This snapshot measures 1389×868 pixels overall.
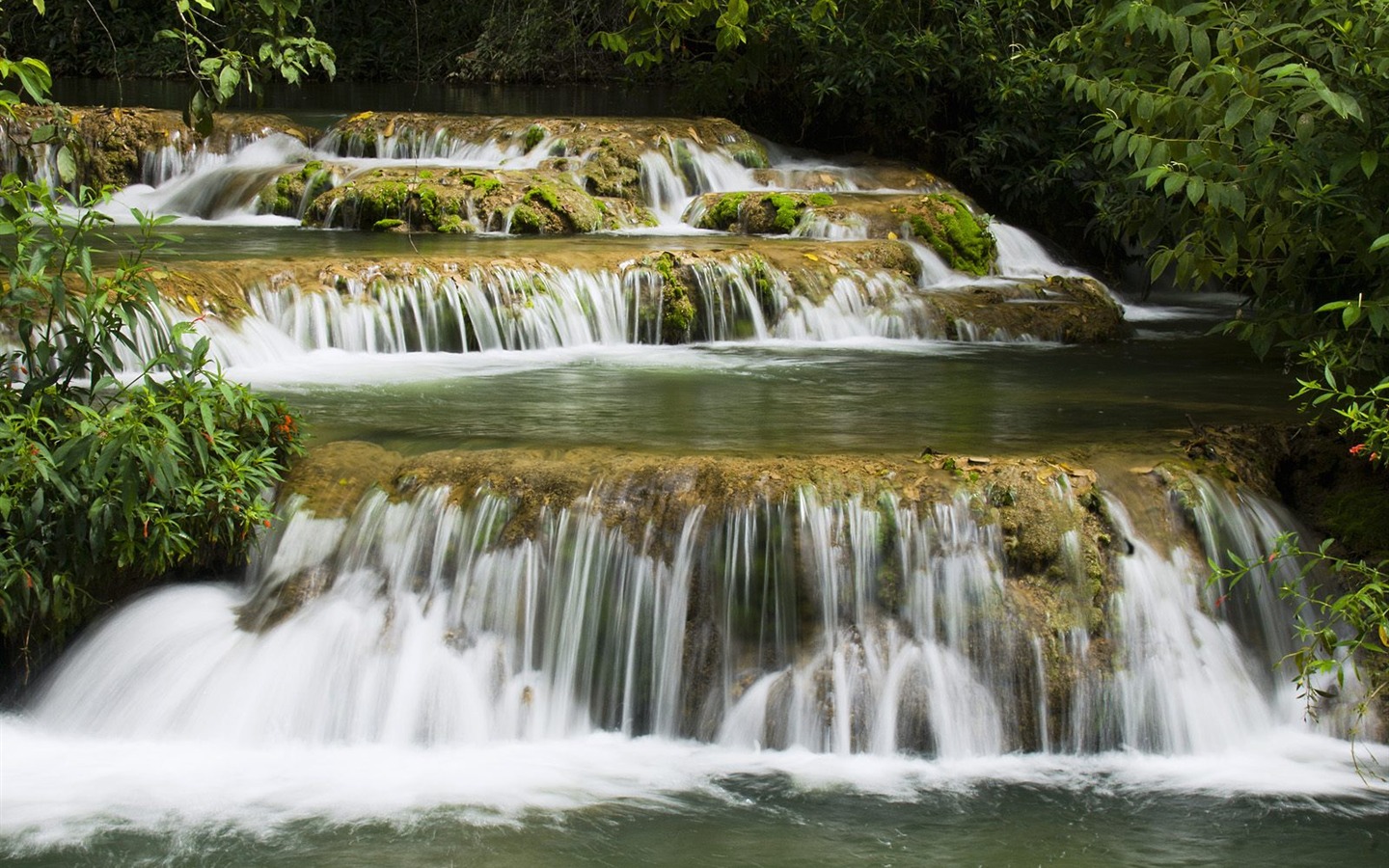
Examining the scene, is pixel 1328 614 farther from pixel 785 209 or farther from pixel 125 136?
pixel 125 136

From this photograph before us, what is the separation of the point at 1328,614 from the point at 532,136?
1016cm

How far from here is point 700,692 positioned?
5930 millimetres

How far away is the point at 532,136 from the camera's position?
1487cm

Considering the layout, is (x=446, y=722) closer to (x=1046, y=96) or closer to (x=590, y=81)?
(x=1046, y=96)

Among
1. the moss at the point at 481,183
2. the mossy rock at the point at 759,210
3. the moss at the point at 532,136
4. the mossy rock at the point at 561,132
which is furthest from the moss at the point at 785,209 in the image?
the moss at the point at 532,136

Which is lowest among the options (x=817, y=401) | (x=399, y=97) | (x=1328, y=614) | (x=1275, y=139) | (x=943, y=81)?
(x=1328, y=614)

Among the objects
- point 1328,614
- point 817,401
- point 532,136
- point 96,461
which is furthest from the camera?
point 532,136

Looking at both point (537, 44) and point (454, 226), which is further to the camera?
point (537, 44)

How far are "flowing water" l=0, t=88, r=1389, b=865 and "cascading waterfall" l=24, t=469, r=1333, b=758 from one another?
1 centimetres

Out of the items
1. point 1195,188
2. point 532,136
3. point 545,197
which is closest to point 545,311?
point 545,197

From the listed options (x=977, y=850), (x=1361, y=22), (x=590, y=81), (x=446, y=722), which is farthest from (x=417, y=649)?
(x=590, y=81)

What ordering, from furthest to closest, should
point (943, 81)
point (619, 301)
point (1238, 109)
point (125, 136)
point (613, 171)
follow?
point (943, 81), point (125, 136), point (613, 171), point (619, 301), point (1238, 109)

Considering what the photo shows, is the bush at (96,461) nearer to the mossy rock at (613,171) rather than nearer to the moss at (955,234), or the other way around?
the moss at (955,234)

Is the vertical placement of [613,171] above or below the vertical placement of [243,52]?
above
